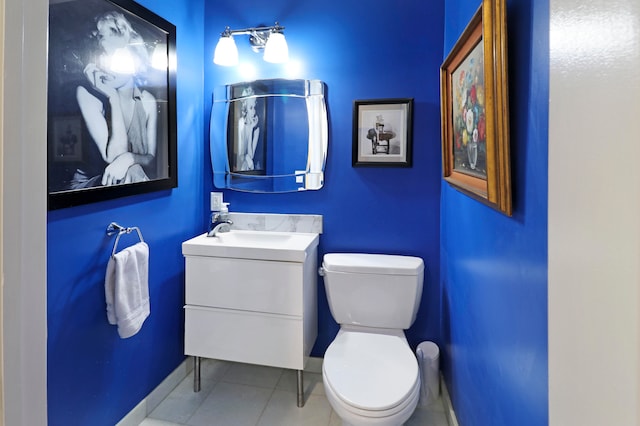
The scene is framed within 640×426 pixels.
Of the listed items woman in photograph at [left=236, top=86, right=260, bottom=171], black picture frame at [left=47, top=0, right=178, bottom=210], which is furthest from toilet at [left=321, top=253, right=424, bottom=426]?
black picture frame at [left=47, top=0, right=178, bottom=210]

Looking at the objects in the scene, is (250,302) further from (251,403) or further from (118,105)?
(118,105)

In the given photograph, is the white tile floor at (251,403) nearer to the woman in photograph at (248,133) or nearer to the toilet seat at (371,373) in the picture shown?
Result: the toilet seat at (371,373)

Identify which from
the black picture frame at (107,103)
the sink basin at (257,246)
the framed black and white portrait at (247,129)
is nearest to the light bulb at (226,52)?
the framed black and white portrait at (247,129)

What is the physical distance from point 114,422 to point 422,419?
145cm

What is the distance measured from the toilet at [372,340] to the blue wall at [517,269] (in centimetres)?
28

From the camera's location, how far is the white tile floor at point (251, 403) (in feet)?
6.33

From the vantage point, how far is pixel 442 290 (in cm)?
216

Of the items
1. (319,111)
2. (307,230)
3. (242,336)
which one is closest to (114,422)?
(242,336)

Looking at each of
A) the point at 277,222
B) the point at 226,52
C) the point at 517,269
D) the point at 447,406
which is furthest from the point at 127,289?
the point at 447,406

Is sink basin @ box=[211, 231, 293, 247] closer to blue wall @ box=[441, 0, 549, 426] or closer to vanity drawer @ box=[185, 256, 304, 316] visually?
vanity drawer @ box=[185, 256, 304, 316]

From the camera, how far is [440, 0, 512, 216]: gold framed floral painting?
97 cm

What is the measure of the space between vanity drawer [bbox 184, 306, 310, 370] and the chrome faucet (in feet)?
1.49

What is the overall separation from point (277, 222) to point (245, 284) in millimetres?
510

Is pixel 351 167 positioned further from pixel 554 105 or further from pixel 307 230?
pixel 554 105
